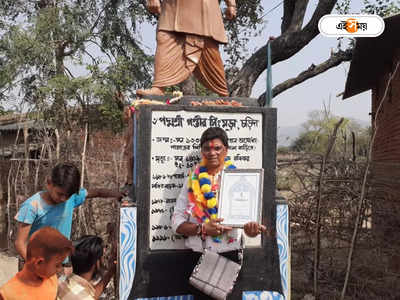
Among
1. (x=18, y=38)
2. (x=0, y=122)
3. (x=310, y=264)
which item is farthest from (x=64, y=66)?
(x=310, y=264)

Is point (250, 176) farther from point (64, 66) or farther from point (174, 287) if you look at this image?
point (64, 66)

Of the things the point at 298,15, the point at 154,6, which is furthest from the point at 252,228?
the point at 298,15

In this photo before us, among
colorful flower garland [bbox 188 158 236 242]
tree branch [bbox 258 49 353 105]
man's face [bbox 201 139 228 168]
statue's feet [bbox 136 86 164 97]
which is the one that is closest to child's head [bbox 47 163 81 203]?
colorful flower garland [bbox 188 158 236 242]

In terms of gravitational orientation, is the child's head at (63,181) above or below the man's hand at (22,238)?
above

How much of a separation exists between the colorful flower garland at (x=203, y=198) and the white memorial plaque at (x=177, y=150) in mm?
427

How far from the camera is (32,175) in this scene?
6566 millimetres

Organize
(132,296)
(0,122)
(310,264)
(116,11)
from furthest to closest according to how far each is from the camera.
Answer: (0,122), (116,11), (310,264), (132,296)

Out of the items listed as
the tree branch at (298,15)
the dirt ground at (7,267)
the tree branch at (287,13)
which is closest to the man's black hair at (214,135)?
the dirt ground at (7,267)

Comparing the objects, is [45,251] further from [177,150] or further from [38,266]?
[177,150]

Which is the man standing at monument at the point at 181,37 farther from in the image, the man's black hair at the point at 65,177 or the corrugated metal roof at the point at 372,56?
the corrugated metal roof at the point at 372,56

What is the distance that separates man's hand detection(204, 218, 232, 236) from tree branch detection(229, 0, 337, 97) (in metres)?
8.02

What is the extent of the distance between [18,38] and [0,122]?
4.07 m

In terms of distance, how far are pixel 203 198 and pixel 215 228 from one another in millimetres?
271

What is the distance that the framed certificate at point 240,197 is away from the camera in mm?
2658
